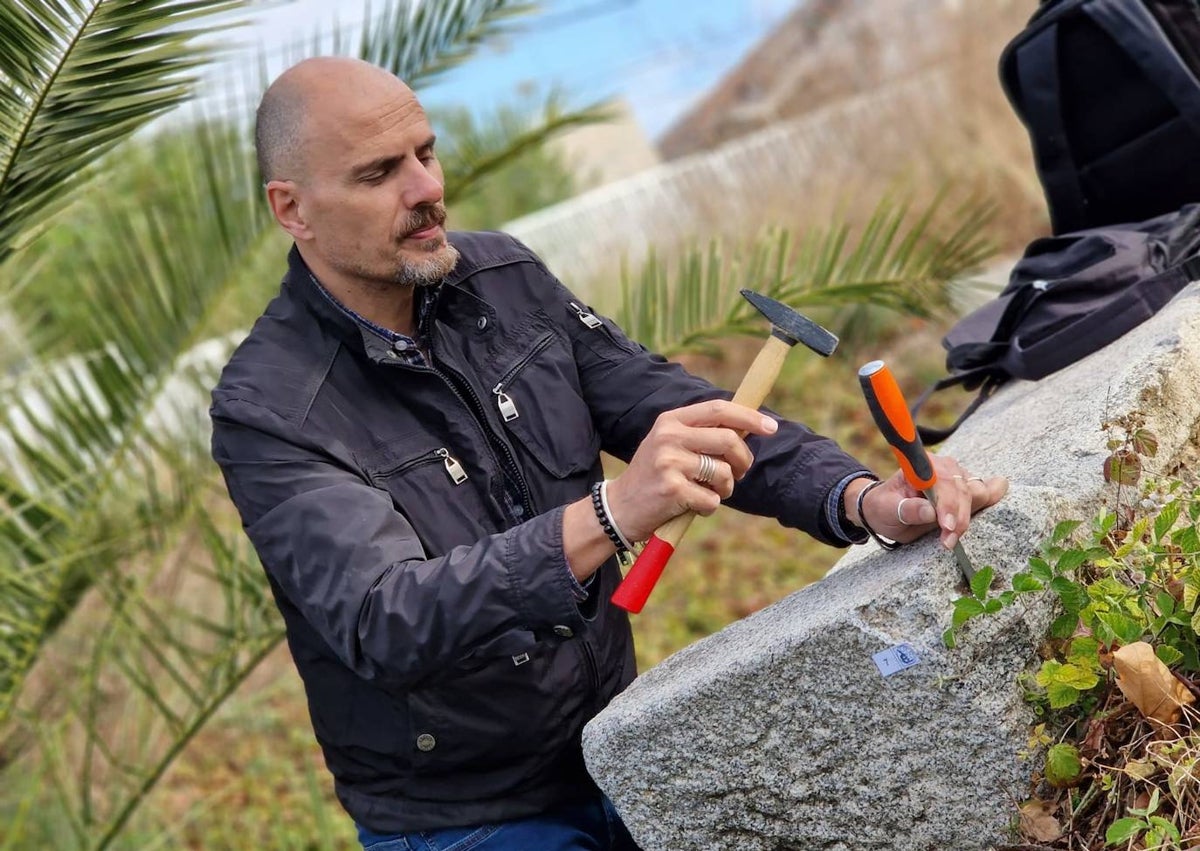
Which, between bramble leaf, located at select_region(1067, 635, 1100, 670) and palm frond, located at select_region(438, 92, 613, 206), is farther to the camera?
palm frond, located at select_region(438, 92, 613, 206)

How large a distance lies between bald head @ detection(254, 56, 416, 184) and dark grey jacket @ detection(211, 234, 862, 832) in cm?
18

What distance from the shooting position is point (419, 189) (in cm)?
212

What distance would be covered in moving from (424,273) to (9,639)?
6.14ft

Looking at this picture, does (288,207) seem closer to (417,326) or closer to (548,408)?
(417,326)

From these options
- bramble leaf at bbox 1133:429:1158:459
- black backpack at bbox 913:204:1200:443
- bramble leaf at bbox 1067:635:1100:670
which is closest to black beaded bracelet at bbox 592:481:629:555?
bramble leaf at bbox 1067:635:1100:670

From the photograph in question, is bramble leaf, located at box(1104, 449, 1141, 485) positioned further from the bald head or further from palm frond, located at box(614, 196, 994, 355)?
palm frond, located at box(614, 196, 994, 355)

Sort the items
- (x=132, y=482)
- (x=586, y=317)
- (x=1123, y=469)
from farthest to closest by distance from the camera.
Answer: (x=132, y=482)
(x=586, y=317)
(x=1123, y=469)

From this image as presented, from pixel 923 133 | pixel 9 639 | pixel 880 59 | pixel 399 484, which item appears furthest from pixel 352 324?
pixel 880 59

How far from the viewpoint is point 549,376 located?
2252 millimetres

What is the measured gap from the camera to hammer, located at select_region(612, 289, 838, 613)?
1.87 m

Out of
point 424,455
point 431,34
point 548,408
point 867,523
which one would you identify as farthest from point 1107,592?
point 431,34

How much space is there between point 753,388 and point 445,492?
52 centimetres

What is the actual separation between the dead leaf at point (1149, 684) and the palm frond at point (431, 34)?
2705 millimetres

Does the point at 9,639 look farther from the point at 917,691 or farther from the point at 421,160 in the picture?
the point at 917,691
